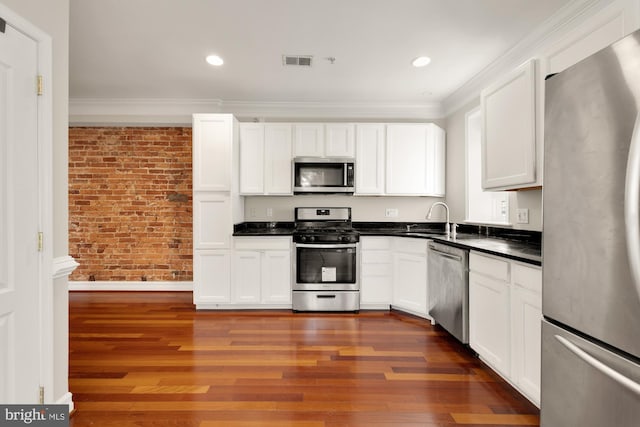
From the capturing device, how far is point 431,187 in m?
4.27

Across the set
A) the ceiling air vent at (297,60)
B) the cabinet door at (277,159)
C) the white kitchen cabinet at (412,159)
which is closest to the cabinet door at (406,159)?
the white kitchen cabinet at (412,159)

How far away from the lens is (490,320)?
7.61 feet

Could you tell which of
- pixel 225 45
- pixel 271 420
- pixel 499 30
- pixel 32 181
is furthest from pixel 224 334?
pixel 499 30

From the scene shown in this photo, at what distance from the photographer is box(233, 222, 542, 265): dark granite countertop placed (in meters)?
2.24

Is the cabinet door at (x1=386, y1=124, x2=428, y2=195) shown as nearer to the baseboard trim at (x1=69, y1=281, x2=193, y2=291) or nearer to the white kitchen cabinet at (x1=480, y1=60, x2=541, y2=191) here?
the white kitchen cabinet at (x1=480, y1=60, x2=541, y2=191)

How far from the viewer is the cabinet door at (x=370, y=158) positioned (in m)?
4.23

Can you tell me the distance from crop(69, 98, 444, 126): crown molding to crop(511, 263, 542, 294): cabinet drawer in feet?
9.78

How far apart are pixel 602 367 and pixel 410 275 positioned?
Answer: 8.75ft

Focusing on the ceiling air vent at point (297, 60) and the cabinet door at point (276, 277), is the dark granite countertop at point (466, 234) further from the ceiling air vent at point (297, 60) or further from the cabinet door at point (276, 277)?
the ceiling air vent at point (297, 60)

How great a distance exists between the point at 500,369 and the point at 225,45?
3286 millimetres

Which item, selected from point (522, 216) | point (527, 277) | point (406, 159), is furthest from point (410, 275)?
point (527, 277)

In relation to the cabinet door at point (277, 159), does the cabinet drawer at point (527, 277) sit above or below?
below

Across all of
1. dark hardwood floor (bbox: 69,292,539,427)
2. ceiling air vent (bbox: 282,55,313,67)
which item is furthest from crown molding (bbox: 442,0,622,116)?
dark hardwood floor (bbox: 69,292,539,427)

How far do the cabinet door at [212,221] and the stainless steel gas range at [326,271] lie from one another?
818 millimetres
